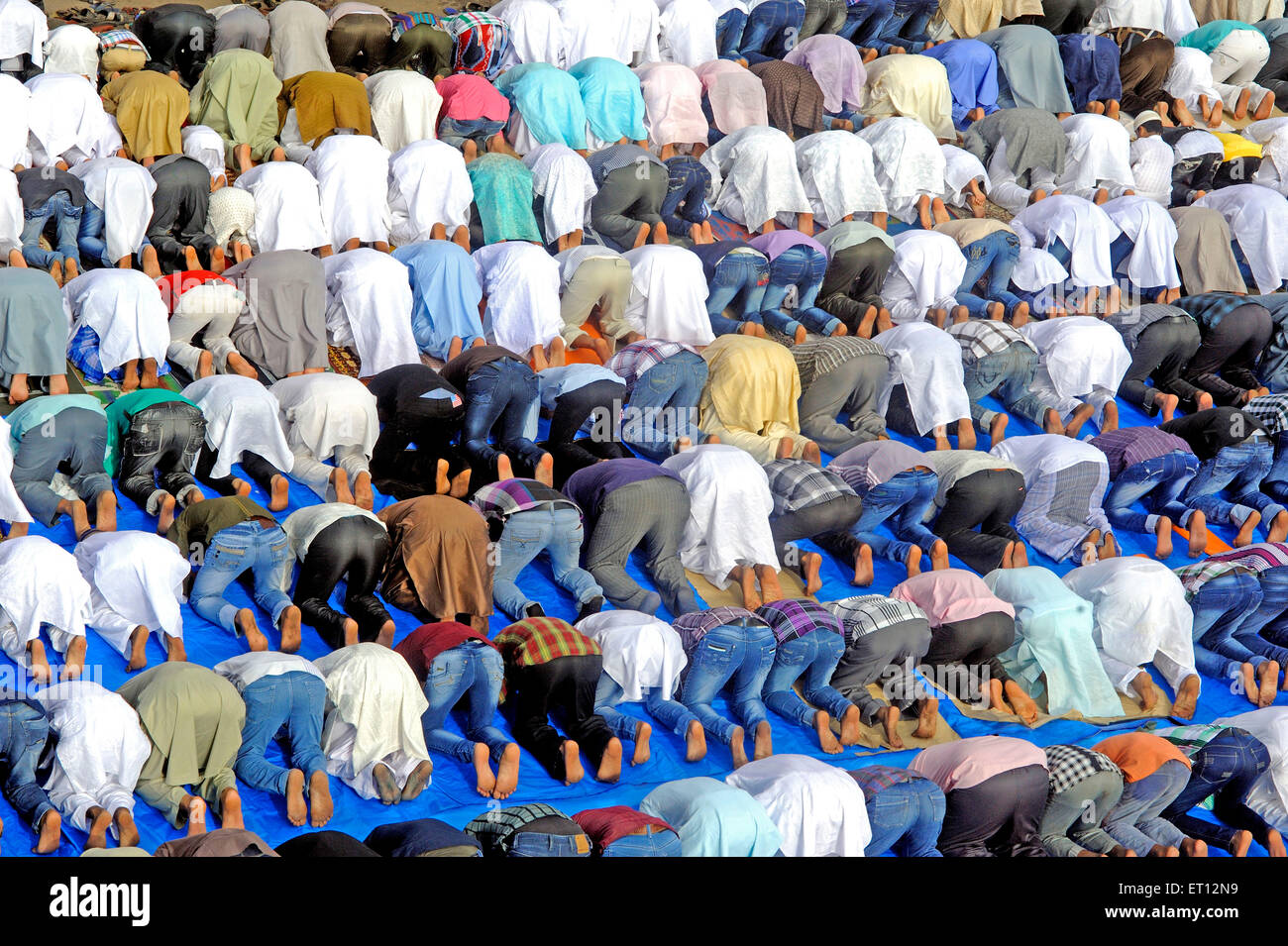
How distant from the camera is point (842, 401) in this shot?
1306 centimetres

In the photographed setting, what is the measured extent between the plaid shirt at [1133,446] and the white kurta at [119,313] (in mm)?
5498

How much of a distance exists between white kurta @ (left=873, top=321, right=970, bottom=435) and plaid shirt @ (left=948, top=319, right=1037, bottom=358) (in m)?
0.34

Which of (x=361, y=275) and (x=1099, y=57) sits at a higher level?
(x=1099, y=57)

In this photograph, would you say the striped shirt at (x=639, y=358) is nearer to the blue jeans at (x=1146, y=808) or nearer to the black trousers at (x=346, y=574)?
the black trousers at (x=346, y=574)

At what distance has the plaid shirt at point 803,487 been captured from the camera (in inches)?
471

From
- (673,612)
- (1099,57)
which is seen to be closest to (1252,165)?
(1099,57)

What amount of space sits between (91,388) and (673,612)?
3.47 meters

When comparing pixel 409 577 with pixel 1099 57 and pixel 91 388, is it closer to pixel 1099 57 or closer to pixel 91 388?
pixel 91 388

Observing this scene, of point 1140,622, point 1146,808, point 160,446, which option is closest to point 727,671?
point 1146,808

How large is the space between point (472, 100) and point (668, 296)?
2193mm

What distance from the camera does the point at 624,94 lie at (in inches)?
585

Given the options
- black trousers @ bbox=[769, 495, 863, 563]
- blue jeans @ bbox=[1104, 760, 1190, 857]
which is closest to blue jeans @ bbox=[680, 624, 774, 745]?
black trousers @ bbox=[769, 495, 863, 563]

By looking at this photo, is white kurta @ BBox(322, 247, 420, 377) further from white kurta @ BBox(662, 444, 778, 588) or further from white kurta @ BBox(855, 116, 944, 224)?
white kurta @ BBox(855, 116, 944, 224)

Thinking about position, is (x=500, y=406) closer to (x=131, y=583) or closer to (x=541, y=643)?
(x=541, y=643)
